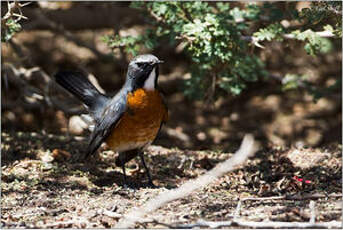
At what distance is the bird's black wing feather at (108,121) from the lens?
5512 mm

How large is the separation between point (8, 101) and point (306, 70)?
4617 millimetres

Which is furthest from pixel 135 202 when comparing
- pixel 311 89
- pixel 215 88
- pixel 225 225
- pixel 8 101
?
pixel 8 101

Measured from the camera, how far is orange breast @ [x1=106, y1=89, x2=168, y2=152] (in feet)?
18.0

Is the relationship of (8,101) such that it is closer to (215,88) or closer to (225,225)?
(215,88)

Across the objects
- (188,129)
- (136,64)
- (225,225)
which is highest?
(136,64)

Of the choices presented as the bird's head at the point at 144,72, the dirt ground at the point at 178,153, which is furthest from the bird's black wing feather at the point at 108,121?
the dirt ground at the point at 178,153

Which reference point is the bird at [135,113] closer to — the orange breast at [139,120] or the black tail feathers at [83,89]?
the orange breast at [139,120]

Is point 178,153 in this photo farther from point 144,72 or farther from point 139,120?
point 144,72

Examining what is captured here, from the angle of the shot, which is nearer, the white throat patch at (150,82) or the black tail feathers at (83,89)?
the white throat patch at (150,82)

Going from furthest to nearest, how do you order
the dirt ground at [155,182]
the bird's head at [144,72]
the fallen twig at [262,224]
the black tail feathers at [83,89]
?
the black tail feathers at [83,89], the bird's head at [144,72], the dirt ground at [155,182], the fallen twig at [262,224]

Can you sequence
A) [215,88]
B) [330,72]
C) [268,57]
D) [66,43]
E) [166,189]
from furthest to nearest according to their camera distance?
[66,43] → [330,72] → [268,57] → [215,88] → [166,189]

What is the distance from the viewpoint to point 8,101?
7652 mm

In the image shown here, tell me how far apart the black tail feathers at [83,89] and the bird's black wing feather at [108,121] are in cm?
45

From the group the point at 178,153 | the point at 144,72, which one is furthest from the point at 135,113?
the point at 178,153
